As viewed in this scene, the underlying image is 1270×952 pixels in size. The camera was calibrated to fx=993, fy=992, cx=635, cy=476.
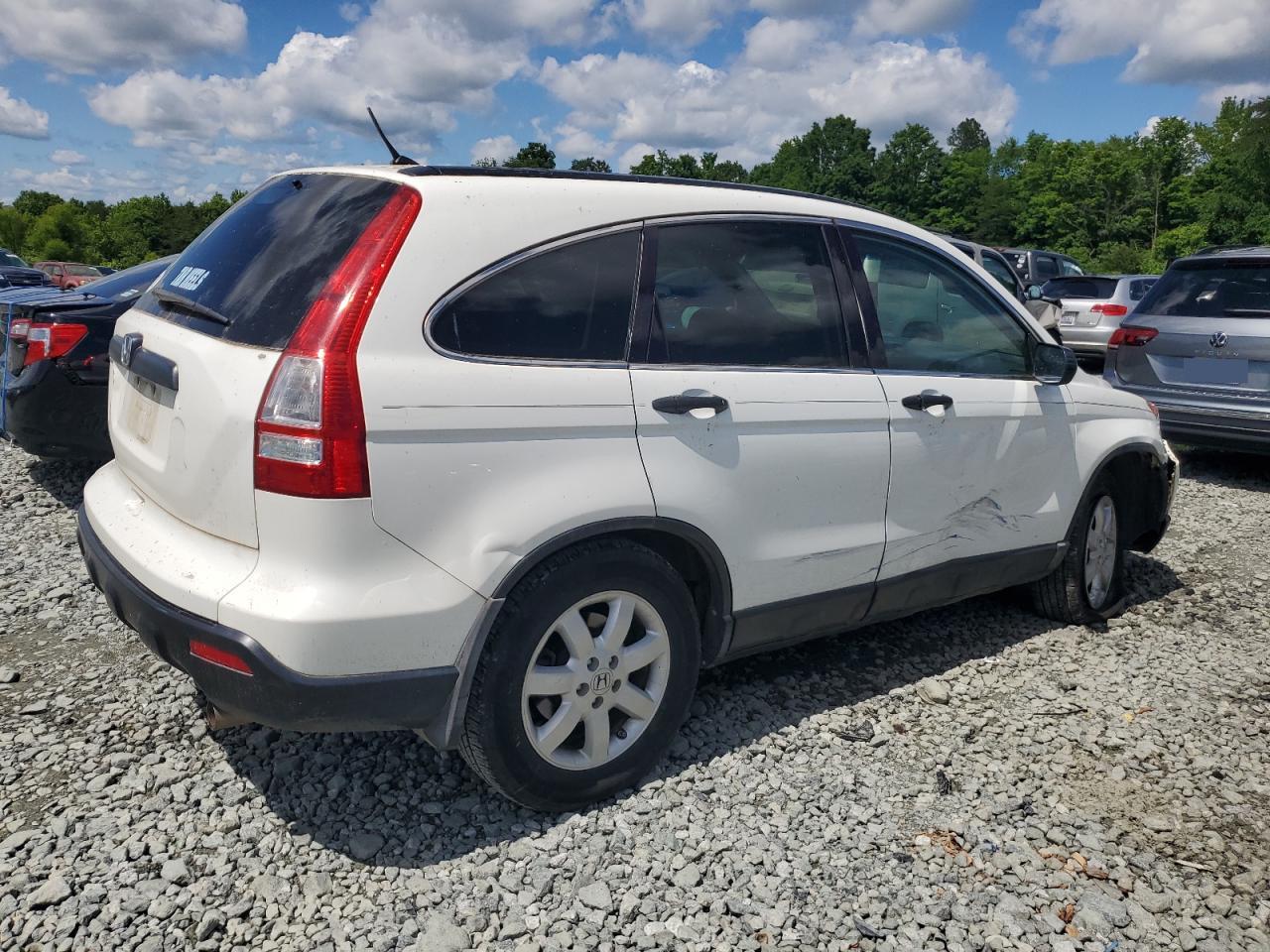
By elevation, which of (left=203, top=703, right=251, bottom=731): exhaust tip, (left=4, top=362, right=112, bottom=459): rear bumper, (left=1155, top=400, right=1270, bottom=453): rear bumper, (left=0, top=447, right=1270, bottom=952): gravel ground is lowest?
(left=0, top=447, right=1270, bottom=952): gravel ground

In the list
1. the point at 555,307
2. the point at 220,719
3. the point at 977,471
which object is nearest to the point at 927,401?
the point at 977,471

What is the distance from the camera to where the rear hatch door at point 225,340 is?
2547 mm

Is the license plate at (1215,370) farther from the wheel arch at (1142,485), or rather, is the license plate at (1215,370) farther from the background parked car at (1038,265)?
the background parked car at (1038,265)

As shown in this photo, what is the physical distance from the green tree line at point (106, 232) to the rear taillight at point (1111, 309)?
67.8 metres

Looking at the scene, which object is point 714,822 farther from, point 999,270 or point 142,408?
point 999,270

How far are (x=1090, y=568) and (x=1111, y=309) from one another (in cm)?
1172

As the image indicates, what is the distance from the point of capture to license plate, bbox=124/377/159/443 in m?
2.93

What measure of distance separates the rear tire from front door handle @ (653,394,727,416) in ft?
7.69

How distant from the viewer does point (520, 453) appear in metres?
2.68

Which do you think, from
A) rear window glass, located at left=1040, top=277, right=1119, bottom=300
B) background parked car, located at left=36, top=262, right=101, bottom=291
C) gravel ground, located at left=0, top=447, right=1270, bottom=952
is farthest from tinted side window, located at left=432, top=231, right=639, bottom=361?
background parked car, located at left=36, top=262, right=101, bottom=291

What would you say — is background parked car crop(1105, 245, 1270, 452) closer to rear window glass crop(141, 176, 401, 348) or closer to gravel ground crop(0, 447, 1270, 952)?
gravel ground crop(0, 447, 1270, 952)

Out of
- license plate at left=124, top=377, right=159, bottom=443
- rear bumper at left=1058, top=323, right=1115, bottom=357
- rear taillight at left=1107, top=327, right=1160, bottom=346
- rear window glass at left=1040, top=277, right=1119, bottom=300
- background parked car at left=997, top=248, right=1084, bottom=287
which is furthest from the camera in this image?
background parked car at left=997, top=248, right=1084, bottom=287

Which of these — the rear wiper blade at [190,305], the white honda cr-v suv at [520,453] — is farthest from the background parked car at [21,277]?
the white honda cr-v suv at [520,453]

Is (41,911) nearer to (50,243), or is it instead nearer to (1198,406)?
(1198,406)
